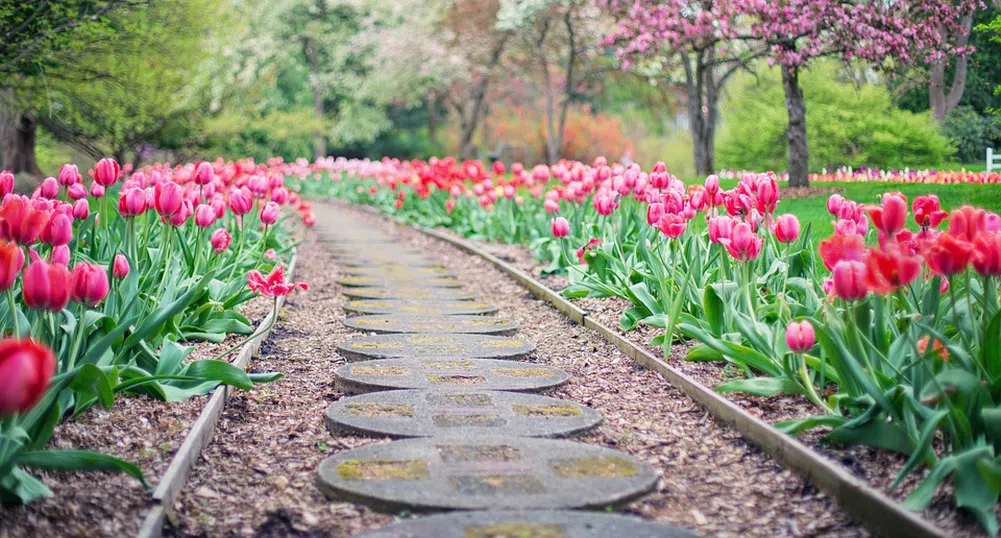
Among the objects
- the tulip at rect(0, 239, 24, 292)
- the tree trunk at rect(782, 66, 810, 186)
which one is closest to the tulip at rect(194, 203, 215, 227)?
the tulip at rect(0, 239, 24, 292)

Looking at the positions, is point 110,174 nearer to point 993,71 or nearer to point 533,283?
point 533,283

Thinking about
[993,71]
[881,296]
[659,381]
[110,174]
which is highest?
[993,71]

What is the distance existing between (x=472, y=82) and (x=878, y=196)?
25445mm

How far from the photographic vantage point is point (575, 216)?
9.34 m

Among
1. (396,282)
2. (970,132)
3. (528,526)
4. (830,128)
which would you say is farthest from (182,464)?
(830,128)

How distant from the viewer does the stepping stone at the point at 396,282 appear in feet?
30.1

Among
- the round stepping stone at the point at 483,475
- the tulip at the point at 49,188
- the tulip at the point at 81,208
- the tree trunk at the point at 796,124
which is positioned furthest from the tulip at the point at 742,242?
the tree trunk at the point at 796,124

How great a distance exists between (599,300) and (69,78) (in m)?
6.52

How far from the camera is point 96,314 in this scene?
4.15m

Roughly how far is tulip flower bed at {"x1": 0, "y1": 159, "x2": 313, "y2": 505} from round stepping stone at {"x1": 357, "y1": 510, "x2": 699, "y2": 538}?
939mm

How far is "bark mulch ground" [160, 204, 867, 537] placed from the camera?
328 centimetres

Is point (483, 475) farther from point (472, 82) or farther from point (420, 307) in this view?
point (472, 82)

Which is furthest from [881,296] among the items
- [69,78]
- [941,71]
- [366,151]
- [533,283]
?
[366,151]

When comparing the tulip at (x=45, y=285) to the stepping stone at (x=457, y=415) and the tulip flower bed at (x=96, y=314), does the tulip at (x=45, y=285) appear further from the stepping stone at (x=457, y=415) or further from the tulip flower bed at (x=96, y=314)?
the stepping stone at (x=457, y=415)
